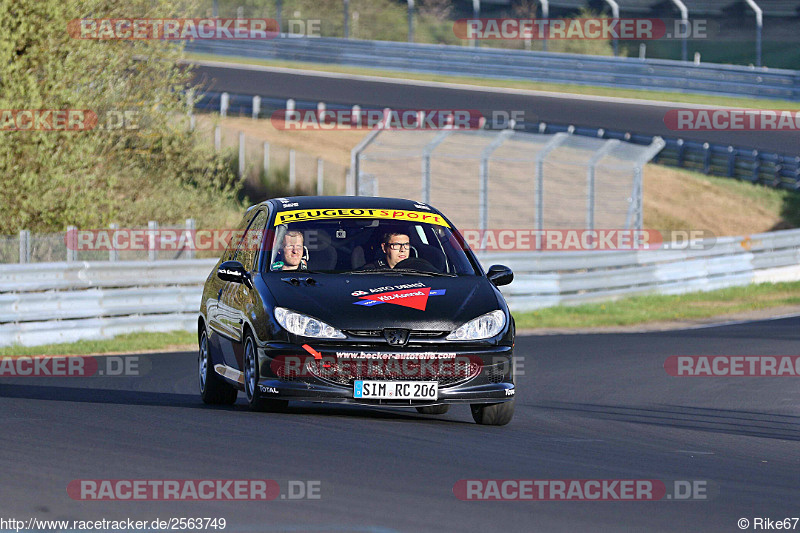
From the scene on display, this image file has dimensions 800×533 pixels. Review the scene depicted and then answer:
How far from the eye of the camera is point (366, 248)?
33.5 feet

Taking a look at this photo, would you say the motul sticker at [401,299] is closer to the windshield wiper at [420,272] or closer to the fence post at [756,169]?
the windshield wiper at [420,272]

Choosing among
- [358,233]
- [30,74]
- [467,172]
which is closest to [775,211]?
[467,172]

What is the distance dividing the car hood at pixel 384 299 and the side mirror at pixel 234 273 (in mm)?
316

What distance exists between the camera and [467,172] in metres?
28.9

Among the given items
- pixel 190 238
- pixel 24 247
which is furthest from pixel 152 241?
pixel 24 247

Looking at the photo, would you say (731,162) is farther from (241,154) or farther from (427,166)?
(427,166)

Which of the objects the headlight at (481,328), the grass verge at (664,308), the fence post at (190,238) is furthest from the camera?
the grass verge at (664,308)

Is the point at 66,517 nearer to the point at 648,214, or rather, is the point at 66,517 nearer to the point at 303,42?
the point at 648,214

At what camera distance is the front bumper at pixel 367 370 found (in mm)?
9070

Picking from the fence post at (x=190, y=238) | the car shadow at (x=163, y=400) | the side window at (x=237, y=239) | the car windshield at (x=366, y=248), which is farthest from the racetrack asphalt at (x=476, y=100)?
the car windshield at (x=366, y=248)

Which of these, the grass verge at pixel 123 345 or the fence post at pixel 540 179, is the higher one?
the fence post at pixel 540 179

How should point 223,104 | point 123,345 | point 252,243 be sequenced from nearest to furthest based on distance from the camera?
1. point 252,243
2. point 123,345
3. point 223,104

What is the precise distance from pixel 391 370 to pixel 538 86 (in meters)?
33.1

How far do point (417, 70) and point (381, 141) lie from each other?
18881 millimetres
